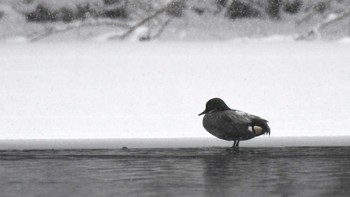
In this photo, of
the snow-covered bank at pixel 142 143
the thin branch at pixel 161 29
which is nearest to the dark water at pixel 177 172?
the snow-covered bank at pixel 142 143

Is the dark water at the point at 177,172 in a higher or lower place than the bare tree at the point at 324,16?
lower

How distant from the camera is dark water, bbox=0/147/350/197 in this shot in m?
2.81

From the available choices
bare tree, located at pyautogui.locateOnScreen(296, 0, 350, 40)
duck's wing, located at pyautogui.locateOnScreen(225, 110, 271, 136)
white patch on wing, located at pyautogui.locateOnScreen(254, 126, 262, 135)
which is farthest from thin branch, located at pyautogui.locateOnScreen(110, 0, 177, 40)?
white patch on wing, located at pyautogui.locateOnScreen(254, 126, 262, 135)

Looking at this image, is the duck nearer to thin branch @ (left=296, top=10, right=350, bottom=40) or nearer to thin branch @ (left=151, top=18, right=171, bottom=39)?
thin branch @ (left=151, top=18, right=171, bottom=39)

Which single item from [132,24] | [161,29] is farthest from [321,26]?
[132,24]

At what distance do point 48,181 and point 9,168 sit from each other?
0.68 m

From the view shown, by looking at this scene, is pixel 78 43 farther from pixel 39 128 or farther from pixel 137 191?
pixel 137 191

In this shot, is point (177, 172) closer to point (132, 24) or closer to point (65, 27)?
point (132, 24)

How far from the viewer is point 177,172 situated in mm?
3490

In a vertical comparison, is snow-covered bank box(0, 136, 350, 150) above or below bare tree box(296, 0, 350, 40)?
below

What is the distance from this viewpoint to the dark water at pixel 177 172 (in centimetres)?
281

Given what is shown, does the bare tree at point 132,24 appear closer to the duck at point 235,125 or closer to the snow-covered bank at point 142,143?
the snow-covered bank at point 142,143

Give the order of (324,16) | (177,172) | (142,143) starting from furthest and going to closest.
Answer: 1. (324,16)
2. (142,143)
3. (177,172)

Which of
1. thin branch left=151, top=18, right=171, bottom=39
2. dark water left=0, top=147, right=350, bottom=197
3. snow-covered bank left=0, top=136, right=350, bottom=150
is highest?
thin branch left=151, top=18, right=171, bottom=39
